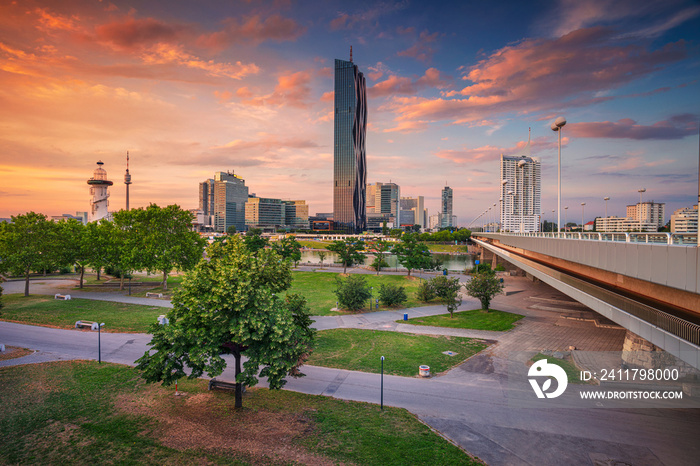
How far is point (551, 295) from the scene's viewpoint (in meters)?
43.1

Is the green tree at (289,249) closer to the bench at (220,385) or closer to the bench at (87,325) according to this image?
the bench at (87,325)

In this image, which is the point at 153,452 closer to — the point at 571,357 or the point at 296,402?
the point at 296,402

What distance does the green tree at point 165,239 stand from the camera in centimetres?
4016

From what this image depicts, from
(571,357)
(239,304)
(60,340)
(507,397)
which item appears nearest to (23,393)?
(60,340)

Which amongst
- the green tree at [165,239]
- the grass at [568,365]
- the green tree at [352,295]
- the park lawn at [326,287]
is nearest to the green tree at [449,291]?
the park lawn at [326,287]

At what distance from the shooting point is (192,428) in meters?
13.6

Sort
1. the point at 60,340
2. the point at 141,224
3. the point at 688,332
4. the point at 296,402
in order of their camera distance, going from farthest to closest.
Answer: the point at 141,224
the point at 60,340
the point at 296,402
the point at 688,332

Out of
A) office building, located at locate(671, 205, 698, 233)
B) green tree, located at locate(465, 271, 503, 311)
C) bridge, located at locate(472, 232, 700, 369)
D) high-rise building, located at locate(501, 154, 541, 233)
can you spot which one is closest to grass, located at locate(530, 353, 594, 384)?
bridge, located at locate(472, 232, 700, 369)

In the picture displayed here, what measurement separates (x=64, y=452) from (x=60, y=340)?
634 inches

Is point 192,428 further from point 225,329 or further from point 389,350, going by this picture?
point 389,350

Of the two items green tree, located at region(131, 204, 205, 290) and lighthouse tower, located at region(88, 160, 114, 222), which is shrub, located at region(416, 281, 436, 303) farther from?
lighthouse tower, located at region(88, 160, 114, 222)

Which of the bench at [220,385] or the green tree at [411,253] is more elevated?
the green tree at [411,253]

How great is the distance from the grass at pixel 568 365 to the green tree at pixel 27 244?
169 ft

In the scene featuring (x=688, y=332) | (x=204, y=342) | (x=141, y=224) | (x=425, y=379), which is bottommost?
(x=425, y=379)
